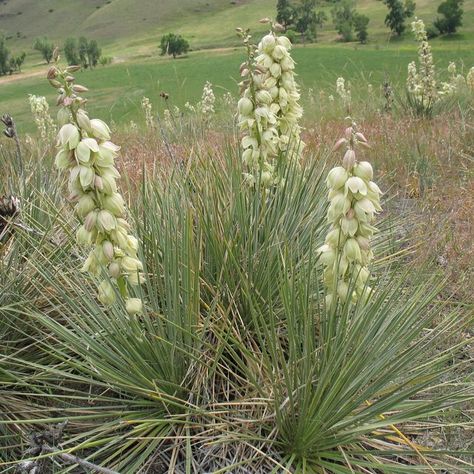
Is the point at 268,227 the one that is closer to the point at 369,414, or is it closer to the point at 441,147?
the point at 369,414

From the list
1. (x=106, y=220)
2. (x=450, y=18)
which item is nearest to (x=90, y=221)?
(x=106, y=220)

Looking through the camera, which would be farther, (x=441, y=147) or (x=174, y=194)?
(x=441, y=147)

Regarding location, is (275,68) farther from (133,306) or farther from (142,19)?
(142,19)

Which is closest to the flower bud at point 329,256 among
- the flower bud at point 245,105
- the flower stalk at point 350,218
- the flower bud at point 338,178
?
the flower stalk at point 350,218

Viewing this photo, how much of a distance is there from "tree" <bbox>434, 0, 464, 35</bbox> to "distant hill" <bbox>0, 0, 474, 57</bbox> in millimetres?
4870

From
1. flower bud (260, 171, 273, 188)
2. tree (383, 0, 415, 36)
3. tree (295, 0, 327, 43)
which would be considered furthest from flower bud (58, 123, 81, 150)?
tree (295, 0, 327, 43)

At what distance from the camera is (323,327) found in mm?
2061

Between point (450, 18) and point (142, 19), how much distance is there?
75.7m

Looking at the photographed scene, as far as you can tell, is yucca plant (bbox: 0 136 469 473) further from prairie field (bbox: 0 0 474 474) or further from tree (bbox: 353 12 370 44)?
tree (bbox: 353 12 370 44)

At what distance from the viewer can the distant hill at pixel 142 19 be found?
7425 centimetres

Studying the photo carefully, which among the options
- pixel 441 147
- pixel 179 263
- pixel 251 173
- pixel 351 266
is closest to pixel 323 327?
pixel 351 266

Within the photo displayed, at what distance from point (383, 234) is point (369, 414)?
166 cm

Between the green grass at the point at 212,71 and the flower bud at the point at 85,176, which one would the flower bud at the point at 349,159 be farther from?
the green grass at the point at 212,71

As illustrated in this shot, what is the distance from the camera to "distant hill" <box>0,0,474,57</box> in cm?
7425
